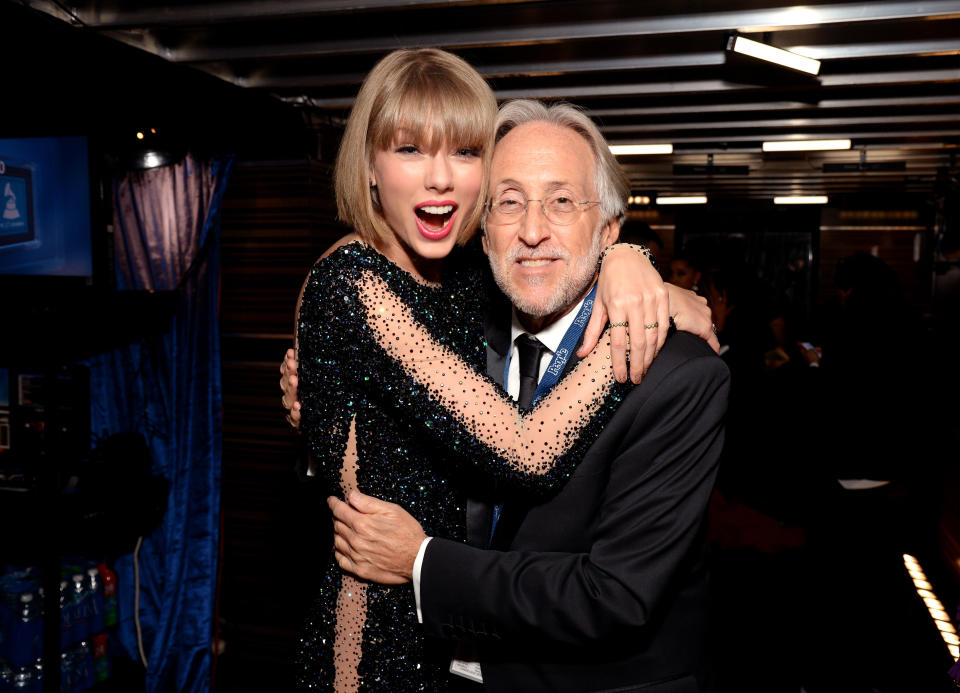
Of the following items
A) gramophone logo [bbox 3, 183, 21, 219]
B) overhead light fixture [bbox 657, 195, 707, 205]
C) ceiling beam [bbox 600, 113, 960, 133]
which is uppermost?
overhead light fixture [bbox 657, 195, 707, 205]

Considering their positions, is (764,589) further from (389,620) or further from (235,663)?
(389,620)

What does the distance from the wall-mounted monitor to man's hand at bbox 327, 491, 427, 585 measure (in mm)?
2363

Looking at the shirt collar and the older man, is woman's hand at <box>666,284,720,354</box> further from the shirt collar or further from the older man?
the shirt collar

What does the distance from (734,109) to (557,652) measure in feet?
14.7

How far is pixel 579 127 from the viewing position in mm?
1783

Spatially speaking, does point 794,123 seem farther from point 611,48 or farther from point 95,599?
point 95,599

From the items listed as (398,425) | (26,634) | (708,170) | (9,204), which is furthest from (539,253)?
(708,170)

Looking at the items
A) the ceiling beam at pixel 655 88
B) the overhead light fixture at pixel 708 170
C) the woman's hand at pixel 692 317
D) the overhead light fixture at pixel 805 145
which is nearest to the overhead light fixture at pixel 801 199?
the overhead light fixture at pixel 708 170

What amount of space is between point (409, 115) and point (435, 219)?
230mm

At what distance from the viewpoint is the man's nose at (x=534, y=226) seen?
→ 5.60 feet

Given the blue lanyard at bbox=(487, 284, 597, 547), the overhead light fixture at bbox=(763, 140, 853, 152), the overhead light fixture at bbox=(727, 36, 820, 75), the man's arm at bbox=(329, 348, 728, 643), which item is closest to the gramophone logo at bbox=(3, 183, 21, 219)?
the man's arm at bbox=(329, 348, 728, 643)

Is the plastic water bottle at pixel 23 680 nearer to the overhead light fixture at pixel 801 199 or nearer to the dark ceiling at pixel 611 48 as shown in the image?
A: the dark ceiling at pixel 611 48

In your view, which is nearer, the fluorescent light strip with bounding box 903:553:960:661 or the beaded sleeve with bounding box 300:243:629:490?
the beaded sleeve with bounding box 300:243:629:490

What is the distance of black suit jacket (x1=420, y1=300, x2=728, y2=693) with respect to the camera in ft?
4.46
